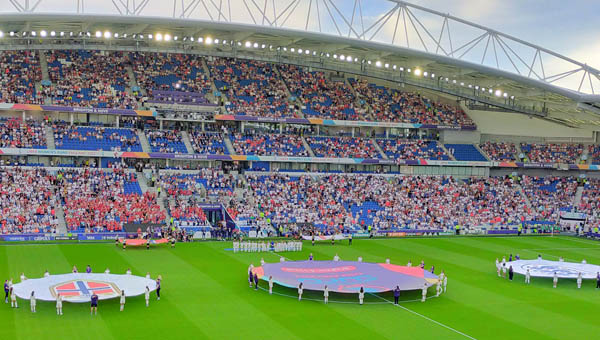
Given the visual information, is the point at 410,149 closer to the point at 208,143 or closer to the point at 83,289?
the point at 208,143

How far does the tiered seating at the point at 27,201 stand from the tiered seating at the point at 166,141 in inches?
420

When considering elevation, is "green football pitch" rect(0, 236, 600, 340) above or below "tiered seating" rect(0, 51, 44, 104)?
below

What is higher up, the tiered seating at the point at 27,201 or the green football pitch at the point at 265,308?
the tiered seating at the point at 27,201

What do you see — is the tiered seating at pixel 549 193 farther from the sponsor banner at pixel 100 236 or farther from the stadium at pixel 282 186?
the sponsor banner at pixel 100 236

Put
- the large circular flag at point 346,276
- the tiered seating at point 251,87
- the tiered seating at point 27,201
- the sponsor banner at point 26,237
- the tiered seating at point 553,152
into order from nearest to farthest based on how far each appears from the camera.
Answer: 1. the large circular flag at point 346,276
2. the sponsor banner at point 26,237
3. the tiered seating at point 27,201
4. the tiered seating at point 251,87
5. the tiered seating at point 553,152

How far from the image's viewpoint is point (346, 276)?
3478 cm

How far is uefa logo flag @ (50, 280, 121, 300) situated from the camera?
28034mm

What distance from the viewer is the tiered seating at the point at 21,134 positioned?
55844mm

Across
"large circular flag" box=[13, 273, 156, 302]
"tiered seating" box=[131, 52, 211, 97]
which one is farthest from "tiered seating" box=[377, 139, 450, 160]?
"large circular flag" box=[13, 273, 156, 302]

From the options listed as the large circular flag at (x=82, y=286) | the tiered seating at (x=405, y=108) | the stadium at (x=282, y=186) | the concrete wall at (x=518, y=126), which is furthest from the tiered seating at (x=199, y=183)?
the concrete wall at (x=518, y=126)

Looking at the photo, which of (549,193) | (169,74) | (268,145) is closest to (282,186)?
(268,145)

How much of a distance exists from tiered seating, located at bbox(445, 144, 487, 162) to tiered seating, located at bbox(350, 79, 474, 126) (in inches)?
113

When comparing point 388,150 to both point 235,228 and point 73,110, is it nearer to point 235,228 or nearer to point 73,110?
point 235,228

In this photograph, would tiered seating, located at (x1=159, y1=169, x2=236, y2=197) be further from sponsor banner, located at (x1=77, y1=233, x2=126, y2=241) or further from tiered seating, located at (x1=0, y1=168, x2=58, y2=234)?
tiered seating, located at (x1=0, y1=168, x2=58, y2=234)
